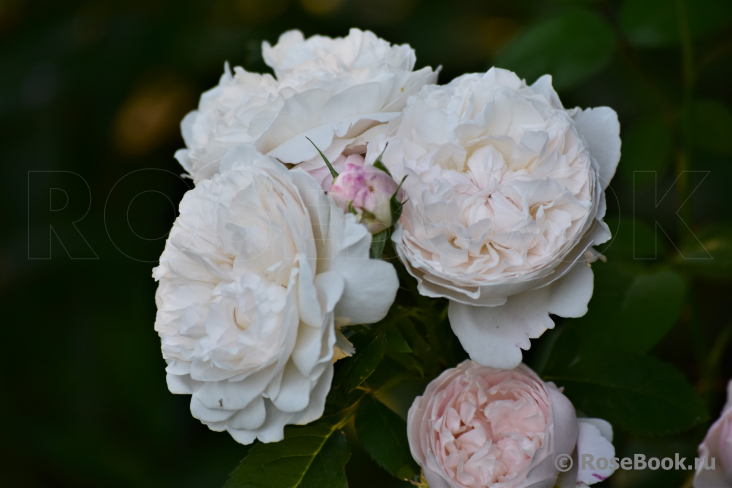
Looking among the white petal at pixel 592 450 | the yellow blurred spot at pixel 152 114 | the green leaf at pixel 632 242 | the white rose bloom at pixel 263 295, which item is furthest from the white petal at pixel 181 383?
the yellow blurred spot at pixel 152 114

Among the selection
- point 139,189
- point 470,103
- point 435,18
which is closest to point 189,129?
point 470,103

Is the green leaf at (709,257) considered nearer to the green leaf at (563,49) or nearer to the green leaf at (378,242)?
the green leaf at (563,49)

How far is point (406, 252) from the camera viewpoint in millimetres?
580

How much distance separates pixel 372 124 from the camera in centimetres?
67

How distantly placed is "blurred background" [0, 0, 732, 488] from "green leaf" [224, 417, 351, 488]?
2.62ft

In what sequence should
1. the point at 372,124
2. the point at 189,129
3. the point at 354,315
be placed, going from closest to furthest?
the point at 354,315, the point at 372,124, the point at 189,129

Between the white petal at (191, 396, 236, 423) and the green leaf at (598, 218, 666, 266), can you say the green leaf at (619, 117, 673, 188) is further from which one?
the white petal at (191, 396, 236, 423)

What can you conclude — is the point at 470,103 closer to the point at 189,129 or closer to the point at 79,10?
the point at 189,129

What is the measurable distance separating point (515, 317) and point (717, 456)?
330 millimetres

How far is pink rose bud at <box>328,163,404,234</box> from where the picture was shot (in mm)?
554

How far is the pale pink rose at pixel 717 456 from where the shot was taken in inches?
26.9

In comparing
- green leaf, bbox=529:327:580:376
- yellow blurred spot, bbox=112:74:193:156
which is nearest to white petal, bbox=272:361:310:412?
green leaf, bbox=529:327:580:376

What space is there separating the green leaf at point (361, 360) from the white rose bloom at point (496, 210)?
8 centimetres

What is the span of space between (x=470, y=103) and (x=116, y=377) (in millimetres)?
1351
